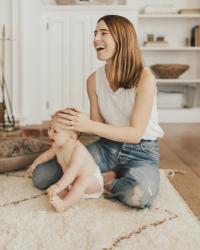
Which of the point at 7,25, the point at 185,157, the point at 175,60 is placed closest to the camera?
the point at 185,157

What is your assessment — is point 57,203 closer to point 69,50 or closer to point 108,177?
point 108,177

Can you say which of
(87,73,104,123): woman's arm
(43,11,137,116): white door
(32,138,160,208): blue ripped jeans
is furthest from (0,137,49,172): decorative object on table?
(43,11,137,116): white door

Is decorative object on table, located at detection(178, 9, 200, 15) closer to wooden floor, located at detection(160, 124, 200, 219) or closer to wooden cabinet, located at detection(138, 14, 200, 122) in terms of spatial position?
wooden cabinet, located at detection(138, 14, 200, 122)

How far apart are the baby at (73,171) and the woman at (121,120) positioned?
0.18ft

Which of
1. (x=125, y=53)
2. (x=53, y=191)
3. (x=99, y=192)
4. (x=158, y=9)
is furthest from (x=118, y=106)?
(x=158, y=9)

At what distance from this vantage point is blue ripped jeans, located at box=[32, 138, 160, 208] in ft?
4.87

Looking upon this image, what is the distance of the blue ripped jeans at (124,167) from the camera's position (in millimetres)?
1485

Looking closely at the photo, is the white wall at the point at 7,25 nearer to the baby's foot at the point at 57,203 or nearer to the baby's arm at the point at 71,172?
the baby's arm at the point at 71,172

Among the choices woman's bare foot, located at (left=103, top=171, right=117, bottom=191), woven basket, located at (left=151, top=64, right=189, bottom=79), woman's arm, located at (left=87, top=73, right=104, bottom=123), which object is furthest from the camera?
woven basket, located at (left=151, top=64, right=189, bottom=79)

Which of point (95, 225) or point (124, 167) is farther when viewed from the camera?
point (124, 167)

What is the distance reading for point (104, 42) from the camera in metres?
1.60

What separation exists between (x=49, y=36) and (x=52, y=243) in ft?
9.15

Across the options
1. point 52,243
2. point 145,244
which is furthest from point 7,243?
point 145,244

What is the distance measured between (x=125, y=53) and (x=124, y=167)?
401 mm
